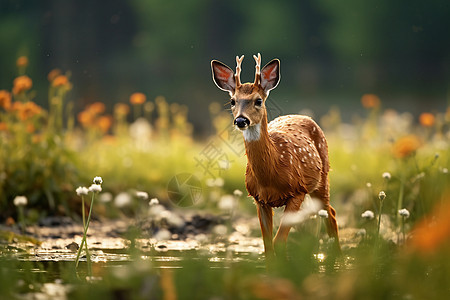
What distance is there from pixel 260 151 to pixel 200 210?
3.74 metres

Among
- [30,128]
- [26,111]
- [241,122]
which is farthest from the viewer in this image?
[30,128]

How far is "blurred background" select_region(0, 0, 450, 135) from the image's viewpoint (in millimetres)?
24938

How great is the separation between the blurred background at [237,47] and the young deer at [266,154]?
1811cm

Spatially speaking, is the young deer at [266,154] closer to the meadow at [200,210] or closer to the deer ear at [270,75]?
the deer ear at [270,75]

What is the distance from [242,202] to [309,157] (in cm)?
355

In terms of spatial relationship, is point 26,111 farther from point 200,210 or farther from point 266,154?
point 266,154

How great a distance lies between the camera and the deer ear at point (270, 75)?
5.29m

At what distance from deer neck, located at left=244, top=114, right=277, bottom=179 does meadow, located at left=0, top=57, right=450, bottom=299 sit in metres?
0.50

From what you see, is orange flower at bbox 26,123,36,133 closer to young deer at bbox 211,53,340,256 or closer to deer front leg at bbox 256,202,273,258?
young deer at bbox 211,53,340,256

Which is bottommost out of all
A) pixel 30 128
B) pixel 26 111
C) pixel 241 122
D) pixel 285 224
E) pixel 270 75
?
pixel 285 224

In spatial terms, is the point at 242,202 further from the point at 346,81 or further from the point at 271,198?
the point at 346,81

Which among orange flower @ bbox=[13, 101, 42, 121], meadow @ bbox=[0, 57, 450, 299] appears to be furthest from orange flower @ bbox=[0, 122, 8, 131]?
orange flower @ bbox=[13, 101, 42, 121]

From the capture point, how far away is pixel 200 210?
347 inches

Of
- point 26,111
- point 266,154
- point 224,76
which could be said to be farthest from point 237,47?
point 266,154
